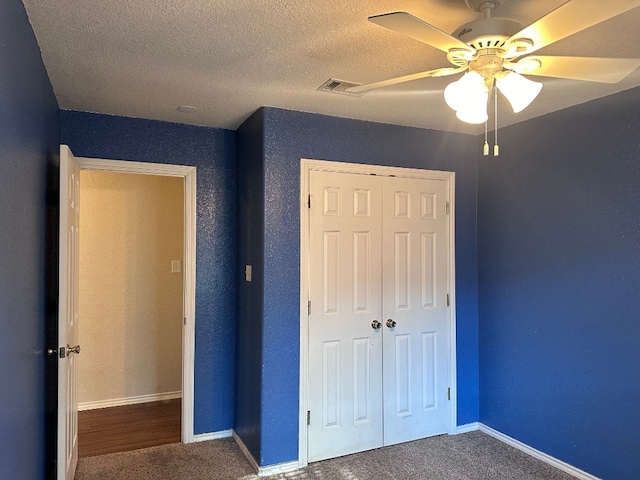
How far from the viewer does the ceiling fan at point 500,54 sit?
1281 mm

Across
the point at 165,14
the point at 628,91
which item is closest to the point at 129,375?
the point at 165,14

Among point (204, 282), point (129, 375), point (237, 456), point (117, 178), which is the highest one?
point (117, 178)

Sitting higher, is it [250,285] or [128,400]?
[250,285]

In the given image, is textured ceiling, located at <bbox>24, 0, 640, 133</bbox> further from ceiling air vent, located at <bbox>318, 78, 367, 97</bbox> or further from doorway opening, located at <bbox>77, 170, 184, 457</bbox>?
doorway opening, located at <bbox>77, 170, 184, 457</bbox>

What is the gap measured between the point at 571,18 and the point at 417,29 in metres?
0.40

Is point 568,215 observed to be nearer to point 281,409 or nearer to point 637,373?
point 637,373

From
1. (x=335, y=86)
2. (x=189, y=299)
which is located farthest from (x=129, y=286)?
(x=335, y=86)

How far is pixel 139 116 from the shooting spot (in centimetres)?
310

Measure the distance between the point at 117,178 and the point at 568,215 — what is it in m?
3.66

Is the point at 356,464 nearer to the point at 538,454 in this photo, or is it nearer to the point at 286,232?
the point at 538,454

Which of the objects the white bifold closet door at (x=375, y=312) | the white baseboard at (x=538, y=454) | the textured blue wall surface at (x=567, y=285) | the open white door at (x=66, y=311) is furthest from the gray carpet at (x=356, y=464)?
the open white door at (x=66, y=311)

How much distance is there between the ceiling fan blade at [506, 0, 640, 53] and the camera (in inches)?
45.1

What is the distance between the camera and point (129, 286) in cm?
420

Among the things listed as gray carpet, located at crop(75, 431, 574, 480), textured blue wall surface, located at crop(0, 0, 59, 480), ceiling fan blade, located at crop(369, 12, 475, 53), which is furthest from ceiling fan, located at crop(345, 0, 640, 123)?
gray carpet, located at crop(75, 431, 574, 480)
